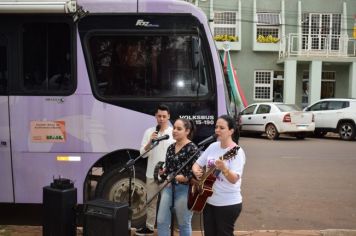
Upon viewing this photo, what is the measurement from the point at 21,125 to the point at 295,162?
8.16 metres

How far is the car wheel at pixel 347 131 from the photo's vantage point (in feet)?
59.6

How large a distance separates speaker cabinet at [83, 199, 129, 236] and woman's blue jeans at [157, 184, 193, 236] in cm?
49

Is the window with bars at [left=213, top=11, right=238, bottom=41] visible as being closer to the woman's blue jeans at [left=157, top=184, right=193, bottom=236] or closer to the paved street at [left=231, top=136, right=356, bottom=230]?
the paved street at [left=231, top=136, right=356, bottom=230]

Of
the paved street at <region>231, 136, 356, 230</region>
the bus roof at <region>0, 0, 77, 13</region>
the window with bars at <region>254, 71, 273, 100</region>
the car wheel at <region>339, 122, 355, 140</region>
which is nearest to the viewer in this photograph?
the bus roof at <region>0, 0, 77, 13</region>

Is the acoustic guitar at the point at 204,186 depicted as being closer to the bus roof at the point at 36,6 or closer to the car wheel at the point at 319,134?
the bus roof at the point at 36,6

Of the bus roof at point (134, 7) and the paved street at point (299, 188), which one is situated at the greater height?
the bus roof at point (134, 7)

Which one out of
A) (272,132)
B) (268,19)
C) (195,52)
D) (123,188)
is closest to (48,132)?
(123,188)

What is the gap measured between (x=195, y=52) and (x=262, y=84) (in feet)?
73.3

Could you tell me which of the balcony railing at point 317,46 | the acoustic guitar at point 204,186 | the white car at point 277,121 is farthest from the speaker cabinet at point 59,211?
the balcony railing at point 317,46

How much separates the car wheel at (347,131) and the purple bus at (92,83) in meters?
13.4

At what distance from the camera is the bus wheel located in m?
6.21

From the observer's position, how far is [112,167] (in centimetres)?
625

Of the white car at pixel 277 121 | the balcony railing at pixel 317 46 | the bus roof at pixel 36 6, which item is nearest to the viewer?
the bus roof at pixel 36 6

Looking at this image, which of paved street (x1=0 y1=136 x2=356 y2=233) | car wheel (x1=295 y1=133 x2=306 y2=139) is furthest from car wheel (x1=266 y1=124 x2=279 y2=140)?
paved street (x1=0 y1=136 x2=356 y2=233)
